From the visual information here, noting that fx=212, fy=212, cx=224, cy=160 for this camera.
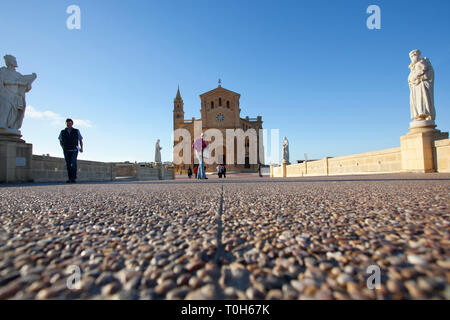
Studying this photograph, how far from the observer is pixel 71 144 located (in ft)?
19.9

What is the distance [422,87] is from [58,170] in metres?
13.1

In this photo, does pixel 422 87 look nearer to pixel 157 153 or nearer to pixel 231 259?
pixel 231 259

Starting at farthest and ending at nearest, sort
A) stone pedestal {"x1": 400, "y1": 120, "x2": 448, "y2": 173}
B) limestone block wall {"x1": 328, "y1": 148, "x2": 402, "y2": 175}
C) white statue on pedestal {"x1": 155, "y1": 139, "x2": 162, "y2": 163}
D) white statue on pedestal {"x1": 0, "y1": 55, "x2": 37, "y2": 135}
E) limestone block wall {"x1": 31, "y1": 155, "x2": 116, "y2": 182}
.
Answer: white statue on pedestal {"x1": 155, "y1": 139, "x2": 162, "y2": 163}, limestone block wall {"x1": 328, "y1": 148, "x2": 402, "y2": 175}, stone pedestal {"x1": 400, "y1": 120, "x2": 448, "y2": 173}, limestone block wall {"x1": 31, "y1": 155, "x2": 116, "y2": 182}, white statue on pedestal {"x1": 0, "y1": 55, "x2": 37, "y2": 135}

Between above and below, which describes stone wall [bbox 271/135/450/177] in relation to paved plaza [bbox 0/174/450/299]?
above

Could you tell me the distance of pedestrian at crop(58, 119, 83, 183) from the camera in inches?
237

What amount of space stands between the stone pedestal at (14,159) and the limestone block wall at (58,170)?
176mm

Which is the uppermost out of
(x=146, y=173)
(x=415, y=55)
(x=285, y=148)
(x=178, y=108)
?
(x=178, y=108)

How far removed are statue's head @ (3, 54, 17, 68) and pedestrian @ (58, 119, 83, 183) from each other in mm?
2888

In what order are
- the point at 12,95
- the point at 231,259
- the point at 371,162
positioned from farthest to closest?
the point at 371,162 → the point at 12,95 → the point at 231,259

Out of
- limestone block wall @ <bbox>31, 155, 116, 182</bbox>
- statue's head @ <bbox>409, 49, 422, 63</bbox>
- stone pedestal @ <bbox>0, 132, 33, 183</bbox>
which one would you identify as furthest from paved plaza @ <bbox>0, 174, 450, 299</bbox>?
statue's head @ <bbox>409, 49, 422, 63</bbox>

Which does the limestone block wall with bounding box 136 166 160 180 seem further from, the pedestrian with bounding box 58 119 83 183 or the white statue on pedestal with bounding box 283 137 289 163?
the white statue on pedestal with bounding box 283 137 289 163

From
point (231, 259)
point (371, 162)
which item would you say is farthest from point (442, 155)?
point (231, 259)

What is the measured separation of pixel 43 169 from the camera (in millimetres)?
6910
